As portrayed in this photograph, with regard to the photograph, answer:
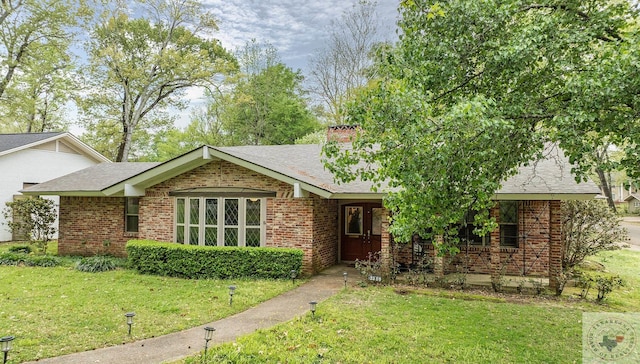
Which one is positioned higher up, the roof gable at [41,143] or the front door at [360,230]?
the roof gable at [41,143]

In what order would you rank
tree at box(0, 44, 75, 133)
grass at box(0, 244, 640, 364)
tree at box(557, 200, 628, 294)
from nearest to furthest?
1. grass at box(0, 244, 640, 364)
2. tree at box(557, 200, 628, 294)
3. tree at box(0, 44, 75, 133)

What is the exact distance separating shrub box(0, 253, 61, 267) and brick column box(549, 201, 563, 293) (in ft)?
48.1

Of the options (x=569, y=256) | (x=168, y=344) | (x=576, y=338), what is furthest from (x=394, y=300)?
(x=569, y=256)

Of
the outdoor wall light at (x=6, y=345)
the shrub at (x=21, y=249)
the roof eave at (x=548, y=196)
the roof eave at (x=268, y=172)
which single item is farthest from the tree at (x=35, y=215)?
the roof eave at (x=548, y=196)

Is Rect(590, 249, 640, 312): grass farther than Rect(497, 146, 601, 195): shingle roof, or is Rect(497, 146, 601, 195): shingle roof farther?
Rect(497, 146, 601, 195): shingle roof

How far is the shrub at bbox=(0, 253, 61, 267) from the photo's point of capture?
12109 millimetres

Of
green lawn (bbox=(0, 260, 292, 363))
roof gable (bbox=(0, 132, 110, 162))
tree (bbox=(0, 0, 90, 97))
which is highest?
tree (bbox=(0, 0, 90, 97))

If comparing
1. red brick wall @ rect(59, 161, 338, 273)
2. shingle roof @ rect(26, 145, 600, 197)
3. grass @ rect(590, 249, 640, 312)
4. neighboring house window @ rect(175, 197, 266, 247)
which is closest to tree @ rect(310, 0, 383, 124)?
shingle roof @ rect(26, 145, 600, 197)

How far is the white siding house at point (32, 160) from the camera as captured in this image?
17.5 meters

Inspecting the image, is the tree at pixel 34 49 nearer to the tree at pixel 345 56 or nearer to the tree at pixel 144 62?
the tree at pixel 144 62

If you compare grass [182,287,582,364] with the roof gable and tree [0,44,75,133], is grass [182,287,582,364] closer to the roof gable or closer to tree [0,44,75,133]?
the roof gable

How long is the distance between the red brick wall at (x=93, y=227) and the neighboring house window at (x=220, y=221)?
3552 mm

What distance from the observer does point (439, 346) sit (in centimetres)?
563

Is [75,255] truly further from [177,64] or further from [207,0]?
[207,0]
